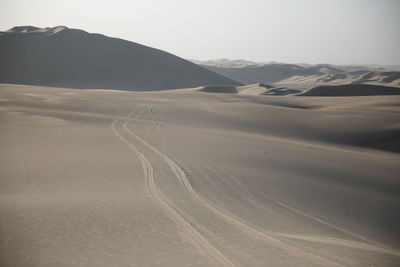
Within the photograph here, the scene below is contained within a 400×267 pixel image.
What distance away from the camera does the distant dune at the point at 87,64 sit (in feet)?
219

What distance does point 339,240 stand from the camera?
6.01 metres

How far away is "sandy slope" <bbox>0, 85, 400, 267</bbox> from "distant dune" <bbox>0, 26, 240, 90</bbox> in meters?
53.5

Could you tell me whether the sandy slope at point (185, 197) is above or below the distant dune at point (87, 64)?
below

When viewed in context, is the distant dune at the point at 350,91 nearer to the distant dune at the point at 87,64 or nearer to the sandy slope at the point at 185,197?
the sandy slope at the point at 185,197

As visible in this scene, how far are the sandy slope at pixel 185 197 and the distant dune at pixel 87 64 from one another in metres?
53.5

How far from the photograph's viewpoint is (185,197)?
24.3 ft

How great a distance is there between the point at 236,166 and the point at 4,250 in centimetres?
663

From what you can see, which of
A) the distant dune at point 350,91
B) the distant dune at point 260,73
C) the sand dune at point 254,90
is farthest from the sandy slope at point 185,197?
the distant dune at point 260,73

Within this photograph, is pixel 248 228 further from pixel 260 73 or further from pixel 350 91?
pixel 260 73

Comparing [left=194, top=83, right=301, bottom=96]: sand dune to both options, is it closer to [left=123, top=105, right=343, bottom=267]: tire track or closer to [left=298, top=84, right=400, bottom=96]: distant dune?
[left=298, top=84, right=400, bottom=96]: distant dune

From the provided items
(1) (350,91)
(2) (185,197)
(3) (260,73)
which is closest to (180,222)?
(2) (185,197)

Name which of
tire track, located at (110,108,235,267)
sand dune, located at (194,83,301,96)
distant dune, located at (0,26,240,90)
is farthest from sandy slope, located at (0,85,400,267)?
distant dune, located at (0,26,240,90)

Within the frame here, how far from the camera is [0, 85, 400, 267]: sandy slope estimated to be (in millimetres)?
5094

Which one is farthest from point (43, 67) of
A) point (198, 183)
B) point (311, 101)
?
point (198, 183)
